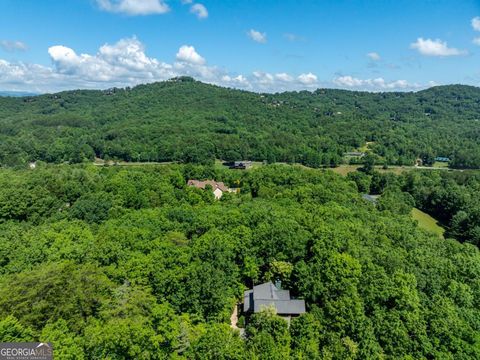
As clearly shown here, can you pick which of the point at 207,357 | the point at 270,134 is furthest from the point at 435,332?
the point at 270,134

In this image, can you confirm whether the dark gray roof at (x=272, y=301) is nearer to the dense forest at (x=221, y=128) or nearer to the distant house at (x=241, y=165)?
the dense forest at (x=221, y=128)

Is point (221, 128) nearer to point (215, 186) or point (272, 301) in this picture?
point (215, 186)

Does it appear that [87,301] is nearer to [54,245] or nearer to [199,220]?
[54,245]

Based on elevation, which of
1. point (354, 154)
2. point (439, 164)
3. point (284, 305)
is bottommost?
point (439, 164)

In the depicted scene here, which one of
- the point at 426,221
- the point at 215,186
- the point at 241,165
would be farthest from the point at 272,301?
the point at 241,165

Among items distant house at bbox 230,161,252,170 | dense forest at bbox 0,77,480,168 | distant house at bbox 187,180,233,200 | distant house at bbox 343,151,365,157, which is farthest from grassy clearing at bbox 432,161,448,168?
distant house at bbox 187,180,233,200

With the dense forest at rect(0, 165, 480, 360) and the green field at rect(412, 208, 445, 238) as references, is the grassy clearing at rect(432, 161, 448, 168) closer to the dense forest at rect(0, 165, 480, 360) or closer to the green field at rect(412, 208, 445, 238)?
the green field at rect(412, 208, 445, 238)
